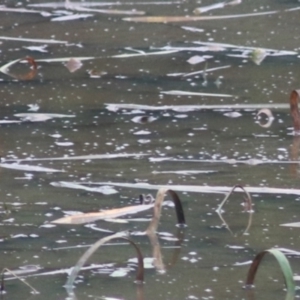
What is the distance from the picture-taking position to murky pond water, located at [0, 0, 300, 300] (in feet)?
7.48

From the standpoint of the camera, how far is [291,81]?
162 inches

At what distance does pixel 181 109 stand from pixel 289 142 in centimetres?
52

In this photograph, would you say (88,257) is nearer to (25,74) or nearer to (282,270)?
(282,270)

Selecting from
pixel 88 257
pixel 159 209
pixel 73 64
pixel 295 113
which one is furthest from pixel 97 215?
pixel 73 64

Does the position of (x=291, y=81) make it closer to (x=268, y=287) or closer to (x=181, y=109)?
(x=181, y=109)

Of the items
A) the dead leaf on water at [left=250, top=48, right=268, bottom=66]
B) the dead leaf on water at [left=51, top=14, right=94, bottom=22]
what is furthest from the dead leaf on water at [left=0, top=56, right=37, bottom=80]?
the dead leaf on water at [left=51, top=14, right=94, bottom=22]

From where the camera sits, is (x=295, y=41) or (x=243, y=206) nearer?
(x=243, y=206)

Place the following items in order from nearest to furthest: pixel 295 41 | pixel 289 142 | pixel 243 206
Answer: pixel 243 206 < pixel 289 142 < pixel 295 41

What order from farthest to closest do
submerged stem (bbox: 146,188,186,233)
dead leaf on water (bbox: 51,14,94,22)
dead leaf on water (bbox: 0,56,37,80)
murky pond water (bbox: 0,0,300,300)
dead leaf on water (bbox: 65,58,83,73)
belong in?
dead leaf on water (bbox: 51,14,94,22), dead leaf on water (bbox: 65,58,83,73), dead leaf on water (bbox: 0,56,37,80), submerged stem (bbox: 146,188,186,233), murky pond water (bbox: 0,0,300,300)

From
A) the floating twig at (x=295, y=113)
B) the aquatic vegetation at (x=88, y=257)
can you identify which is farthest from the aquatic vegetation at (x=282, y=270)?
the floating twig at (x=295, y=113)

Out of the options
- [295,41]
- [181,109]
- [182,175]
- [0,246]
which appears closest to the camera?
[0,246]

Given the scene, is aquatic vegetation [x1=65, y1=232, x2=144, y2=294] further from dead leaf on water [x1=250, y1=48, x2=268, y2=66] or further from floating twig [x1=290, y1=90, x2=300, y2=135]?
dead leaf on water [x1=250, y1=48, x2=268, y2=66]

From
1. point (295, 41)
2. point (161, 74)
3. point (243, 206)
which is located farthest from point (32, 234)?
point (295, 41)

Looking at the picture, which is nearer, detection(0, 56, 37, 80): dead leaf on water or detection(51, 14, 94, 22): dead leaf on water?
detection(0, 56, 37, 80): dead leaf on water
